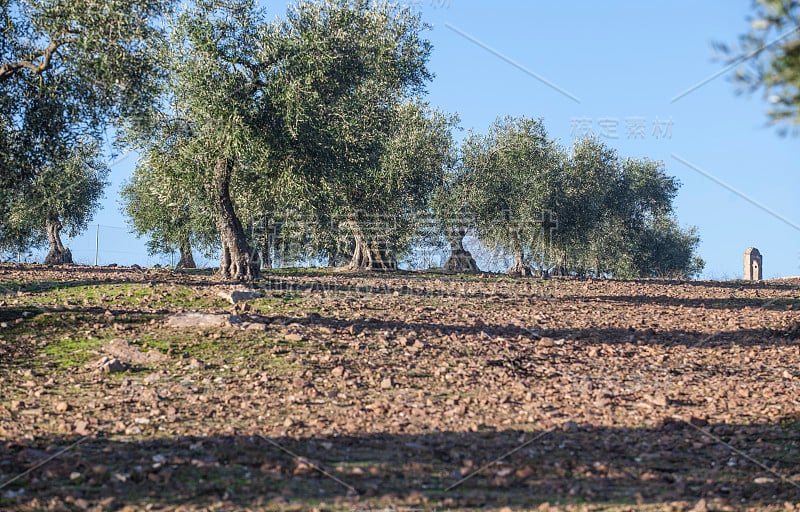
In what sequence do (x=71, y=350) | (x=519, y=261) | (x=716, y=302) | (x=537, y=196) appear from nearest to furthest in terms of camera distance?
(x=71, y=350) < (x=716, y=302) < (x=537, y=196) < (x=519, y=261)

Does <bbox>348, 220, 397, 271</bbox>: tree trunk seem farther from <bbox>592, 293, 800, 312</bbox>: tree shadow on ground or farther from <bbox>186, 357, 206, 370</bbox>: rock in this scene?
<bbox>186, 357, 206, 370</bbox>: rock

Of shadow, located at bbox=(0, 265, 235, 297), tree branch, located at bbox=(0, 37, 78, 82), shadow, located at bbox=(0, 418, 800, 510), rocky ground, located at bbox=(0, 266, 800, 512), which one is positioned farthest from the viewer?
shadow, located at bbox=(0, 265, 235, 297)

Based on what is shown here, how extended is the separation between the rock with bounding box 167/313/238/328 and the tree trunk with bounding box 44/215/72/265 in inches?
1348

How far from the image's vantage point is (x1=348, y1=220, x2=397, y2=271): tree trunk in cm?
3909

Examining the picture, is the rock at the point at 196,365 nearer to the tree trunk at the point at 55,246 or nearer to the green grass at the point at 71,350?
the green grass at the point at 71,350

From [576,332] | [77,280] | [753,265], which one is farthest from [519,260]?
[77,280]

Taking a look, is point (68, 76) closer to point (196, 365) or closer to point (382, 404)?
point (196, 365)

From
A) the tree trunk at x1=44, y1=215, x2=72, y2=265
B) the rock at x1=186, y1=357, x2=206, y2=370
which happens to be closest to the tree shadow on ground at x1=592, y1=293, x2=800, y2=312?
the rock at x1=186, y1=357, x2=206, y2=370

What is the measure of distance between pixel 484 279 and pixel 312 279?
8.79m

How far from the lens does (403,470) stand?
923 centimetres

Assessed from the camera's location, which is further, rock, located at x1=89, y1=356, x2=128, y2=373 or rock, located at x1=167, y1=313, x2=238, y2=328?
rock, located at x1=167, y1=313, x2=238, y2=328

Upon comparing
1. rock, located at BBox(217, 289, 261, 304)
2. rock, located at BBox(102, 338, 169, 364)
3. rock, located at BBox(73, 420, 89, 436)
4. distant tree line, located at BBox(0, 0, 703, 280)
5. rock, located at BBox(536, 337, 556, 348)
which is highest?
distant tree line, located at BBox(0, 0, 703, 280)

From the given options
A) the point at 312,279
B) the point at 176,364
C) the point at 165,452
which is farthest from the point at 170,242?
the point at 165,452

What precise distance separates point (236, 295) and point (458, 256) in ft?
81.7
